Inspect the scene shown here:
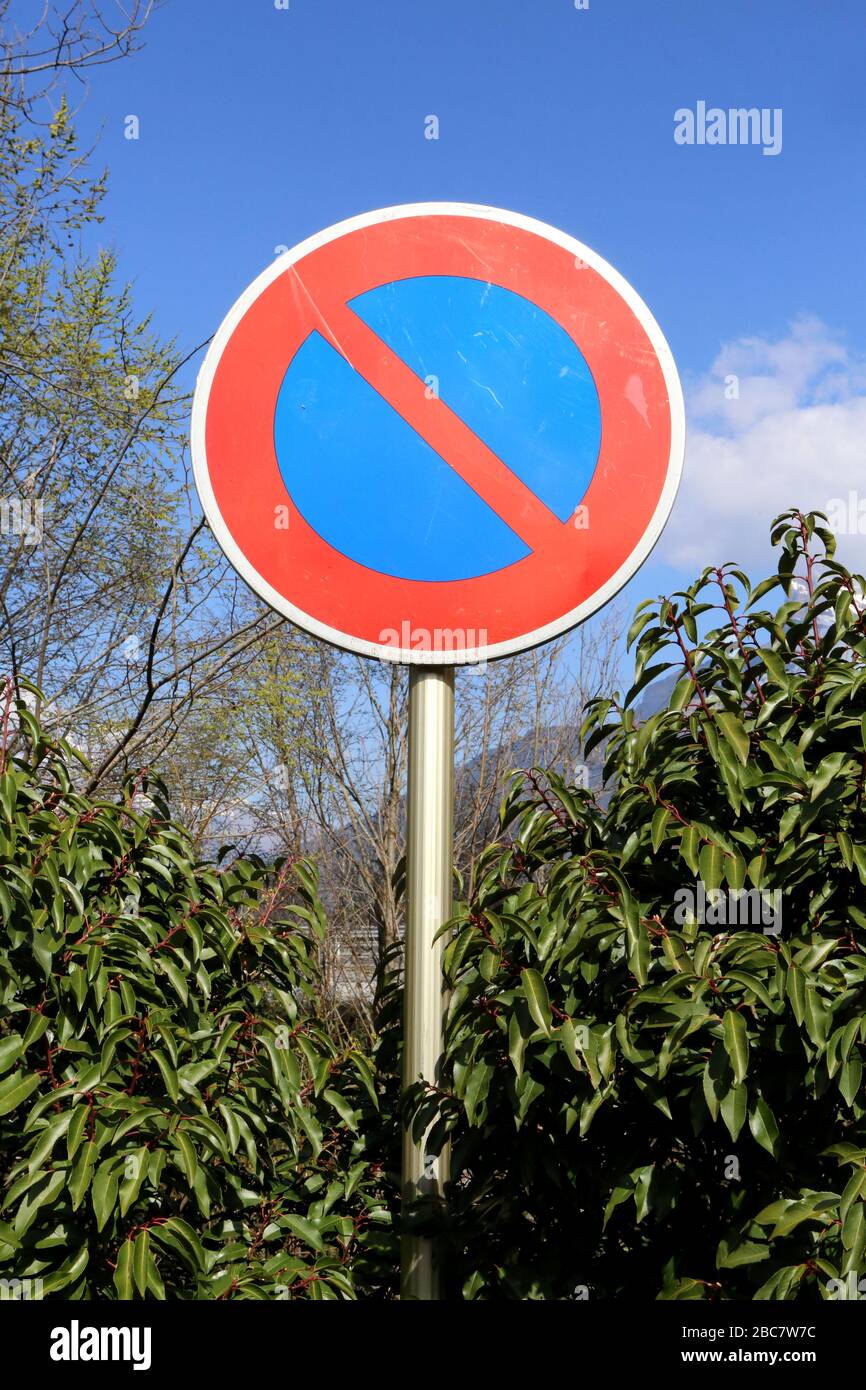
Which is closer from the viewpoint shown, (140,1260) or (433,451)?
(140,1260)

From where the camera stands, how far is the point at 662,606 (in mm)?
1727

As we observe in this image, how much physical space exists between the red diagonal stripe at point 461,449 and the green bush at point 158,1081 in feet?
2.19

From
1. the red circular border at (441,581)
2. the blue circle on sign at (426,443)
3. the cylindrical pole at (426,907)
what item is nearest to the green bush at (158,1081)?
the cylindrical pole at (426,907)

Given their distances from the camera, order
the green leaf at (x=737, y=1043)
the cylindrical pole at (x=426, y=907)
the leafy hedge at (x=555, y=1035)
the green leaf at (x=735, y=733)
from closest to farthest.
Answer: the green leaf at (x=737, y=1043)
the leafy hedge at (x=555, y=1035)
the green leaf at (x=735, y=733)
the cylindrical pole at (x=426, y=907)

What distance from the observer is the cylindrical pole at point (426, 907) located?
1.76 metres

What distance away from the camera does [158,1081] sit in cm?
174

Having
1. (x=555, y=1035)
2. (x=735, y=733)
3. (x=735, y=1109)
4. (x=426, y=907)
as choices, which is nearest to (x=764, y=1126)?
(x=735, y=1109)

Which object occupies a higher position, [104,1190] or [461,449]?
[461,449]

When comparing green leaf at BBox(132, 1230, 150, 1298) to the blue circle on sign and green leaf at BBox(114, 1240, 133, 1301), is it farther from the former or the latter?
the blue circle on sign

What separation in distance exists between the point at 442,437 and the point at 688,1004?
883mm

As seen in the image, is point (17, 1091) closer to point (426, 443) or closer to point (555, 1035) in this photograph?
point (555, 1035)

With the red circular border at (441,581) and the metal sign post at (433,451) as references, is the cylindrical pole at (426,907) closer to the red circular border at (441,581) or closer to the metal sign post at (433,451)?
the metal sign post at (433,451)
